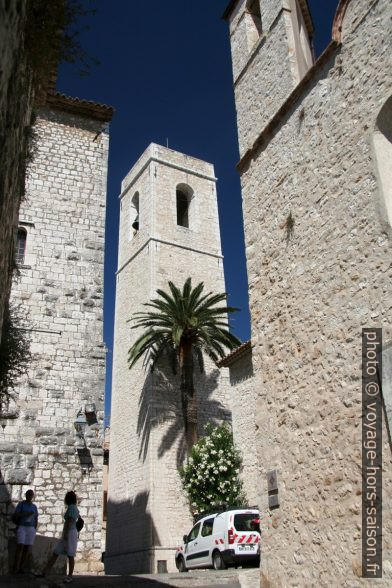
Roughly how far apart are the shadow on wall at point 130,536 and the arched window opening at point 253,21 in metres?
15.6

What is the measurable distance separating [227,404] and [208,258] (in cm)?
738

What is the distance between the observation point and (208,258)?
2638cm

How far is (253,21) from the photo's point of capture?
9.39 m

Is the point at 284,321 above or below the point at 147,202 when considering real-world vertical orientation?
below

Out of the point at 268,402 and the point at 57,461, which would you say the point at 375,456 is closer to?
the point at 268,402

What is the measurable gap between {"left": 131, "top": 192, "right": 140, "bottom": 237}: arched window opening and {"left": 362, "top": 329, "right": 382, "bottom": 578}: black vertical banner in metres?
23.2

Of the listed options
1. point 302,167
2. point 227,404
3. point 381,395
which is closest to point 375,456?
point 381,395

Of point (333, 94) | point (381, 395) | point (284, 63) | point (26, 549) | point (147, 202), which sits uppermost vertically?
point (147, 202)

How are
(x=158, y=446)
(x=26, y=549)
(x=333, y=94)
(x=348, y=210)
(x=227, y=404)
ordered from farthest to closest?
(x=227, y=404)
(x=158, y=446)
(x=26, y=549)
(x=333, y=94)
(x=348, y=210)

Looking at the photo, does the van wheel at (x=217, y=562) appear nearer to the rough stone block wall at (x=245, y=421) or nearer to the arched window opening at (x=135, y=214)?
the rough stone block wall at (x=245, y=421)

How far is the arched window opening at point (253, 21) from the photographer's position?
9.13m

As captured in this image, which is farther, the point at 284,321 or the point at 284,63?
the point at 284,63

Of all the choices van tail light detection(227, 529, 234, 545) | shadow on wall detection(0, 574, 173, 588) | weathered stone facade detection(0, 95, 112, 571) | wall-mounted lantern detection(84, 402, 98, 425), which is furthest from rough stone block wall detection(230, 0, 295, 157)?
van tail light detection(227, 529, 234, 545)

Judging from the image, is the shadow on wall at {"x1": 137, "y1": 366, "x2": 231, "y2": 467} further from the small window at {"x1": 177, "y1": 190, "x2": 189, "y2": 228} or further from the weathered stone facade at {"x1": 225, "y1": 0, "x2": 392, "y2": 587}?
the weathered stone facade at {"x1": 225, "y1": 0, "x2": 392, "y2": 587}
